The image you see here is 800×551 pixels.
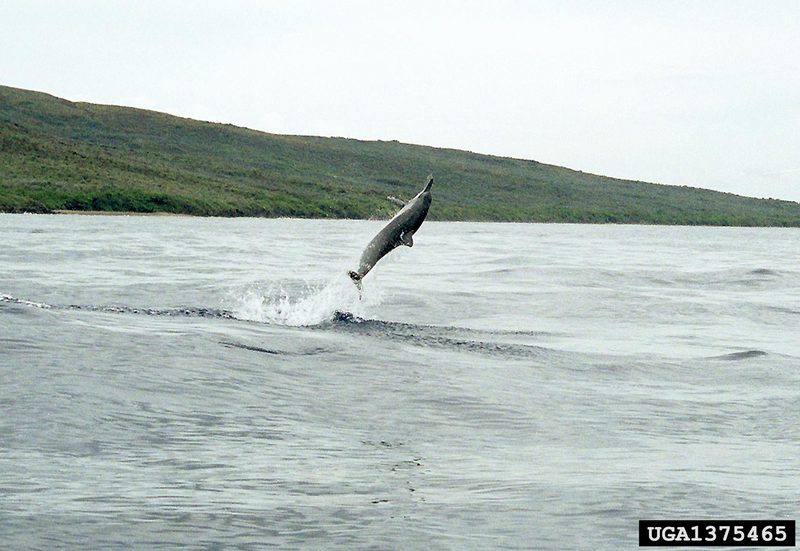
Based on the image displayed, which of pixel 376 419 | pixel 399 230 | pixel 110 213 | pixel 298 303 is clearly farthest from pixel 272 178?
pixel 376 419

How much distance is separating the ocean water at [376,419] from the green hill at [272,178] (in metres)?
60.1

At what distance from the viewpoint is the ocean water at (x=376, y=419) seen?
831 cm

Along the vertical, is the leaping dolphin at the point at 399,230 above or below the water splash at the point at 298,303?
above

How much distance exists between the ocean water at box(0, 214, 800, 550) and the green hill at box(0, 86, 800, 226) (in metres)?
60.1

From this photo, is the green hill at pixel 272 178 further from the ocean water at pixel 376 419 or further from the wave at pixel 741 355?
the wave at pixel 741 355

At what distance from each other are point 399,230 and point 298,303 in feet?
18.5

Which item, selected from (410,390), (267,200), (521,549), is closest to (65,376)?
A: (410,390)

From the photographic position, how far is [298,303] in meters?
22.3

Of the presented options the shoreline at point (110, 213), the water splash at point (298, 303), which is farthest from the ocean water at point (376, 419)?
the shoreline at point (110, 213)

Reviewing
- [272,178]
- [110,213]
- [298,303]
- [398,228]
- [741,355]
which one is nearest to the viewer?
[398,228]

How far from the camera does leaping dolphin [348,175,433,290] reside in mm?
16781

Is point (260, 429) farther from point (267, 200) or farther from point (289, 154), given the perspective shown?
point (289, 154)

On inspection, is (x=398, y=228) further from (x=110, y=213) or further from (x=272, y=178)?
(x=272, y=178)

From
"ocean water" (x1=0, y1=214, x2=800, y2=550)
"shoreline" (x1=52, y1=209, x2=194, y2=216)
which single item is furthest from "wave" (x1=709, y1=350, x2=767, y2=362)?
"shoreline" (x1=52, y1=209, x2=194, y2=216)
